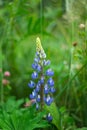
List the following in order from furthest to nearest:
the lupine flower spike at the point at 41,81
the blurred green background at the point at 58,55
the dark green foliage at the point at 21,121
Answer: the blurred green background at the point at 58,55
the lupine flower spike at the point at 41,81
the dark green foliage at the point at 21,121

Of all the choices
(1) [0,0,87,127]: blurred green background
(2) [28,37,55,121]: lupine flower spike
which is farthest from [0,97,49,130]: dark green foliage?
(1) [0,0,87,127]: blurred green background

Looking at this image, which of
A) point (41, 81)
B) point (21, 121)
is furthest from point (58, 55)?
point (21, 121)

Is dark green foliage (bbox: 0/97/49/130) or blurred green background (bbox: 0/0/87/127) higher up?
blurred green background (bbox: 0/0/87/127)

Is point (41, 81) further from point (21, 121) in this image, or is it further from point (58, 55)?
point (58, 55)

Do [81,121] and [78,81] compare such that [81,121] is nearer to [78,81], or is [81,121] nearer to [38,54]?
[78,81]

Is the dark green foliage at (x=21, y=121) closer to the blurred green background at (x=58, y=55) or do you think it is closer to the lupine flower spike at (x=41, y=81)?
the lupine flower spike at (x=41, y=81)

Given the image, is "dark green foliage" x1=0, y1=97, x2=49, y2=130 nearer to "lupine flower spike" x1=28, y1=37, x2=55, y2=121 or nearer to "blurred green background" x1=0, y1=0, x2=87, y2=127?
"lupine flower spike" x1=28, y1=37, x2=55, y2=121

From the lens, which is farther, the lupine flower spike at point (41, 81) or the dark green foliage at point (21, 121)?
the lupine flower spike at point (41, 81)

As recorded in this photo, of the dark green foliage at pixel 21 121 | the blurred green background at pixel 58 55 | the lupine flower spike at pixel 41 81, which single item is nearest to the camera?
the dark green foliage at pixel 21 121


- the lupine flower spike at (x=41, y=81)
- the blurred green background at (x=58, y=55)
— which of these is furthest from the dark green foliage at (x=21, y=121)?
the blurred green background at (x=58, y=55)

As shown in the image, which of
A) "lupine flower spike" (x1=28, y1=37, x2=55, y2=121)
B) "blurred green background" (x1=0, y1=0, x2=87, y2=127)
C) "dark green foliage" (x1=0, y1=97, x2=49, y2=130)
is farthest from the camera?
"blurred green background" (x1=0, y1=0, x2=87, y2=127)
